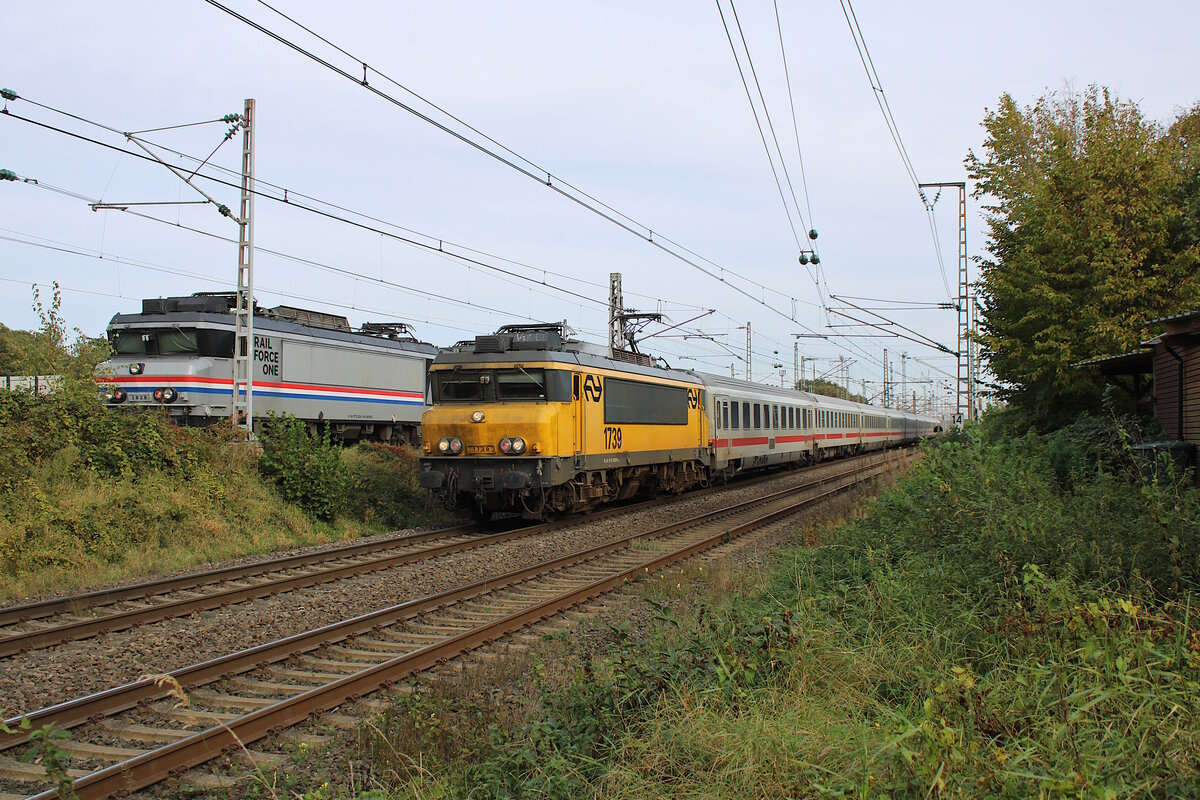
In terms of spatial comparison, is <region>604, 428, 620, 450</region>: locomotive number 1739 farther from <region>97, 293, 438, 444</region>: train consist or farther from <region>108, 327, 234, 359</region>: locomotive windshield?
<region>108, 327, 234, 359</region>: locomotive windshield

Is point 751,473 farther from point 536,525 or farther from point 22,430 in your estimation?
point 22,430

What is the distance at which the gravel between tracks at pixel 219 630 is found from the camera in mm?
6371

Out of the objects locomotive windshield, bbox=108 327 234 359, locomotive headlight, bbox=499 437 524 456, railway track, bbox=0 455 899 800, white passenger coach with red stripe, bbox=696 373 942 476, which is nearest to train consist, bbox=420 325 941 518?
locomotive headlight, bbox=499 437 524 456

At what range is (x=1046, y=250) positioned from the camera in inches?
759

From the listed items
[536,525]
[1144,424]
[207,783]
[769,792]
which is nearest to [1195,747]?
[769,792]

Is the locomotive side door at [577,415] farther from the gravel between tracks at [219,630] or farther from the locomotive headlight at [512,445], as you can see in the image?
the gravel between tracks at [219,630]

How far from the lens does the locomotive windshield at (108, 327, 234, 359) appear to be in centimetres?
1886

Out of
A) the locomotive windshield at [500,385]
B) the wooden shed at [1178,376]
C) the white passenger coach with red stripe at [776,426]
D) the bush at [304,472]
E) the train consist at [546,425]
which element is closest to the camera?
the wooden shed at [1178,376]

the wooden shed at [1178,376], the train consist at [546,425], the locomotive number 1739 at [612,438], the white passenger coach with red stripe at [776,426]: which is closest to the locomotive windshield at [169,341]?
the train consist at [546,425]

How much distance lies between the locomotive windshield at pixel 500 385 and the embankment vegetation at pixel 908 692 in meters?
6.64

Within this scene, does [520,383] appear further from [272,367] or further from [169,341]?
[169,341]

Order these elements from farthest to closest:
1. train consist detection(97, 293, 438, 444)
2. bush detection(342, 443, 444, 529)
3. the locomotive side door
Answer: train consist detection(97, 293, 438, 444)
bush detection(342, 443, 444, 529)
the locomotive side door

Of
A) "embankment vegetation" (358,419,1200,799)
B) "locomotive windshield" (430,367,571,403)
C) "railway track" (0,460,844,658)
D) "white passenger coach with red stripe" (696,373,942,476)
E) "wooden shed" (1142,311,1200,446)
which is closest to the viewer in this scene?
"embankment vegetation" (358,419,1200,799)

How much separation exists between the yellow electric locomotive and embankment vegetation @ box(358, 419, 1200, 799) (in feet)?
20.3
